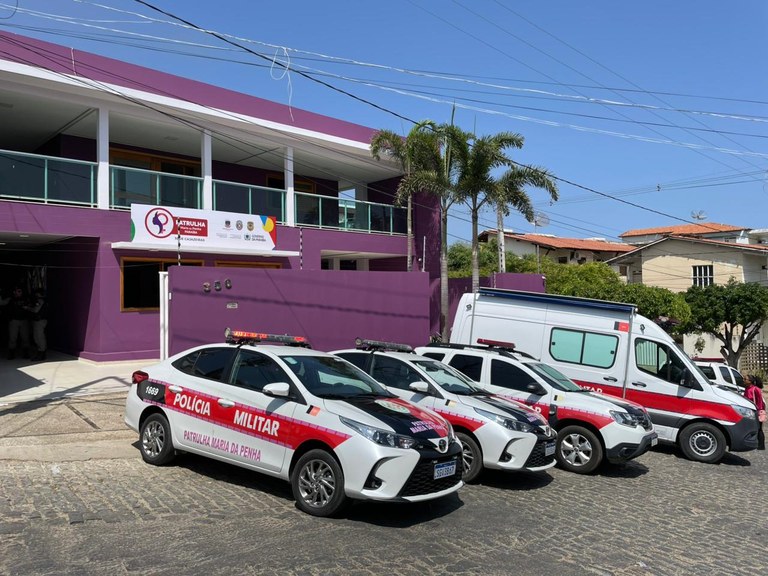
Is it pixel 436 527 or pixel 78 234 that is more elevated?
pixel 78 234

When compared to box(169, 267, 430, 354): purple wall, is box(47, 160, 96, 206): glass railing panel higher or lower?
higher

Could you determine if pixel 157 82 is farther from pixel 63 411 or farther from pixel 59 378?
pixel 63 411

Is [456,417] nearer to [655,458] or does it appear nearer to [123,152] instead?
[655,458]

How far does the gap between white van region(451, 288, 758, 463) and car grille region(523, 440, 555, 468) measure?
389 centimetres

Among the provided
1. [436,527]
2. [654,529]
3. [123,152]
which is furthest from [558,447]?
[123,152]

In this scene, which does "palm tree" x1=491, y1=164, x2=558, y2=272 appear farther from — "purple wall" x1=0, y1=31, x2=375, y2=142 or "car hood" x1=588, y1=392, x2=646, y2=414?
"car hood" x1=588, y1=392, x2=646, y2=414

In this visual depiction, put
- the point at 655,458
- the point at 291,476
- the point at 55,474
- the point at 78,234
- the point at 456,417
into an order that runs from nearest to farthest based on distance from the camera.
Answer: the point at 291,476 < the point at 55,474 < the point at 456,417 < the point at 655,458 < the point at 78,234

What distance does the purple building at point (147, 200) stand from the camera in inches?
542

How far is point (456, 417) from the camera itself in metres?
7.32

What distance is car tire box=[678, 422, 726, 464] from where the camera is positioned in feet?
32.3

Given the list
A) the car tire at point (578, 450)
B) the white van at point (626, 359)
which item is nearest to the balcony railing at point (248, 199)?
→ the white van at point (626, 359)

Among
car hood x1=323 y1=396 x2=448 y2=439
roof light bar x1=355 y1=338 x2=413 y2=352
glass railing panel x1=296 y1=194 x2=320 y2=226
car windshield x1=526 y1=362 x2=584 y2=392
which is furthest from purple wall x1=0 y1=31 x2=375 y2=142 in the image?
car hood x1=323 y1=396 x2=448 y2=439

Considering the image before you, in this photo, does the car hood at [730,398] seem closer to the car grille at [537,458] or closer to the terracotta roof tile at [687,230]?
the car grille at [537,458]

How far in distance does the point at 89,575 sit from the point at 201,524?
118cm
